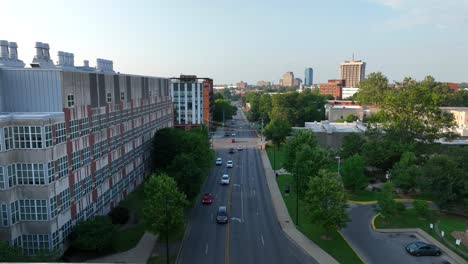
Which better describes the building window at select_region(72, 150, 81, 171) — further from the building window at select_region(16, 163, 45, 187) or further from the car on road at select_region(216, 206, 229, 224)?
the car on road at select_region(216, 206, 229, 224)

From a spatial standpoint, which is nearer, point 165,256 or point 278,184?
point 165,256

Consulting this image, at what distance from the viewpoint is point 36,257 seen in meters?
23.9

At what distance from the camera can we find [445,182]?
40812mm

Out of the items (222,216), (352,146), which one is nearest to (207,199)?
(222,216)

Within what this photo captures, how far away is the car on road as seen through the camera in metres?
39.2

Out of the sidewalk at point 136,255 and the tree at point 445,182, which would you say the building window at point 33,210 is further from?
the tree at point 445,182

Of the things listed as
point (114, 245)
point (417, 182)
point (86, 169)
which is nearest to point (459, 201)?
point (417, 182)

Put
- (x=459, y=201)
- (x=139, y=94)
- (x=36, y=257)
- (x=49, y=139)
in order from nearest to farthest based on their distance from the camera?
1. (x=36, y=257)
2. (x=49, y=139)
3. (x=459, y=201)
4. (x=139, y=94)

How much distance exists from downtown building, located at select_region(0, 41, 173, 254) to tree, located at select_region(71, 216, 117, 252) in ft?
4.64

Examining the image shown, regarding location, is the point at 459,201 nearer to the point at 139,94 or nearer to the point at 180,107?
the point at 139,94

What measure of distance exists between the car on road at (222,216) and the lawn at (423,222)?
53.6ft

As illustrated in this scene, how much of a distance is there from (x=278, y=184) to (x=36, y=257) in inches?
1502

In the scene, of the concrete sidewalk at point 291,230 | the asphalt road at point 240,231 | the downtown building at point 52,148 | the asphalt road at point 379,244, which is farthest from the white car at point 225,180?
the asphalt road at point 379,244

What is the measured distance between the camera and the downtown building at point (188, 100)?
109312 mm
